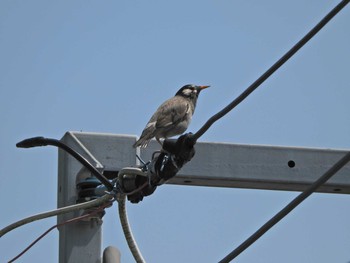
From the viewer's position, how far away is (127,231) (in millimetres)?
7031

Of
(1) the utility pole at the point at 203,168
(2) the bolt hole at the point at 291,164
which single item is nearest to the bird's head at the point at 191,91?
(1) the utility pole at the point at 203,168

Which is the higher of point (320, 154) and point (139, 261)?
point (320, 154)

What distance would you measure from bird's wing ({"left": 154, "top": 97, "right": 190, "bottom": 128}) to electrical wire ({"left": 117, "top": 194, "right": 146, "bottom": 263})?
3975mm

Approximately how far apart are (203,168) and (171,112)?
3.51 m

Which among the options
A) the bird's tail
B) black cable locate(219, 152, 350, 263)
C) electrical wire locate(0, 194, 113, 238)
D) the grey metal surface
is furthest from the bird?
black cable locate(219, 152, 350, 263)

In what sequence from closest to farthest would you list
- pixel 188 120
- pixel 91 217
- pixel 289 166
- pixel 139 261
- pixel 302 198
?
pixel 302 198, pixel 139 261, pixel 91 217, pixel 289 166, pixel 188 120

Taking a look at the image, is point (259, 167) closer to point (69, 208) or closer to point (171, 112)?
point (69, 208)

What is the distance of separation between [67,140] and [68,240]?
2.19 ft

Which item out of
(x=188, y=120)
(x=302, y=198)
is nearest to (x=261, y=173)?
(x=302, y=198)

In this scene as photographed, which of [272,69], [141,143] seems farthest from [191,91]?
[272,69]

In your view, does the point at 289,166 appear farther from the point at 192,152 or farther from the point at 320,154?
the point at 192,152

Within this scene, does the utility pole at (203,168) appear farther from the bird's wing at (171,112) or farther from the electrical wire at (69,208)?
the bird's wing at (171,112)

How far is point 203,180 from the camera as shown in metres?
8.18

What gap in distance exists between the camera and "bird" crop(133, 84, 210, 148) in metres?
11.0
